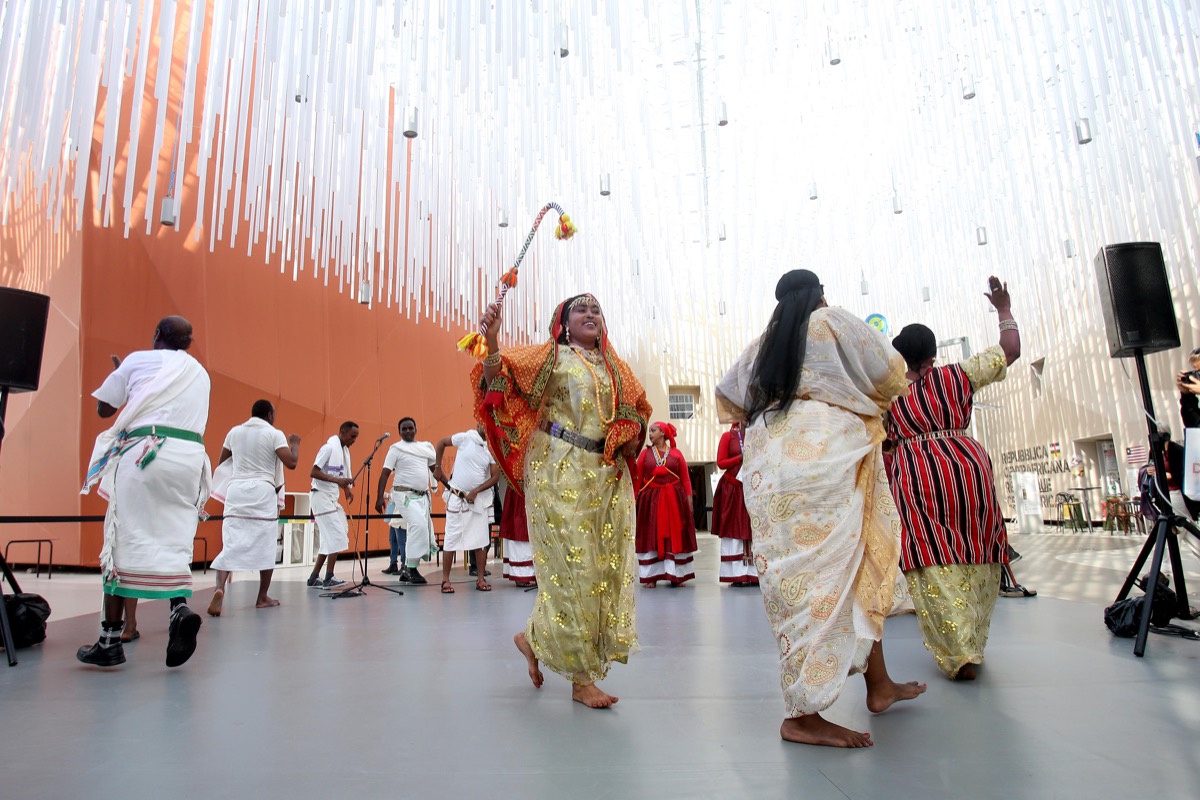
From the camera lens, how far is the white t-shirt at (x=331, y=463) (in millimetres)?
6461

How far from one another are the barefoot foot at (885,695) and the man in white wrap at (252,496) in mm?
4059

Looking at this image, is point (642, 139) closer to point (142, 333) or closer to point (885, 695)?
point (142, 333)

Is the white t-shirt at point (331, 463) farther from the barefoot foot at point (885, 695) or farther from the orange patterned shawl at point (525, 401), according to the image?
the barefoot foot at point (885, 695)

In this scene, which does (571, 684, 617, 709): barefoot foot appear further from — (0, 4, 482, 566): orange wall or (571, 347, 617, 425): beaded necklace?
(0, 4, 482, 566): orange wall

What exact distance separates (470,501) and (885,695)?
4631 mm

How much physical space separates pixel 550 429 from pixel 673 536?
394cm

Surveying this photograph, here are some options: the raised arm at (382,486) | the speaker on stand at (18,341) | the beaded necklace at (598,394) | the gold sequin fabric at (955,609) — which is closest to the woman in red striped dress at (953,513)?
the gold sequin fabric at (955,609)

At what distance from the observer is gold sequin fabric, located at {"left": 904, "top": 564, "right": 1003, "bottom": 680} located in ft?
8.32

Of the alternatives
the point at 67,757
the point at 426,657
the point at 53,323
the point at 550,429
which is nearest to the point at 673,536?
the point at 426,657

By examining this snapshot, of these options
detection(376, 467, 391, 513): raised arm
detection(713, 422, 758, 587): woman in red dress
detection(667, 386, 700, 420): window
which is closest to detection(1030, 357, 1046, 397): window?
detection(667, 386, 700, 420): window

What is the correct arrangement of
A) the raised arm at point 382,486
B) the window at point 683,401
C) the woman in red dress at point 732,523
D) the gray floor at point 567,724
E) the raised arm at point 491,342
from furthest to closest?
the window at point 683,401 → the raised arm at point 382,486 → the woman in red dress at point 732,523 → the raised arm at point 491,342 → the gray floor at point 567,724

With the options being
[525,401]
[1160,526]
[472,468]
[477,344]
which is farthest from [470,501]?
[1160,526]

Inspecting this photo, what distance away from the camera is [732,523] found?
625cm

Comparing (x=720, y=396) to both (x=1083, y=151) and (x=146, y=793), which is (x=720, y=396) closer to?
(x=146, y=793)
